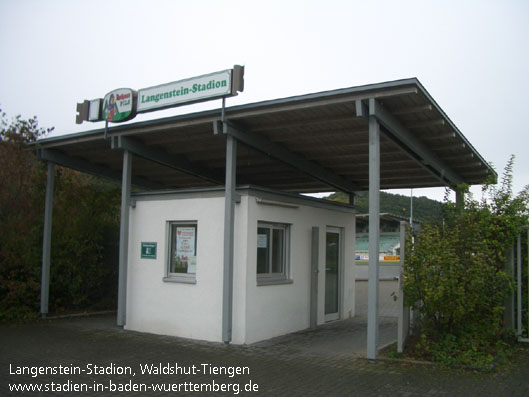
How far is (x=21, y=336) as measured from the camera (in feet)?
32.3

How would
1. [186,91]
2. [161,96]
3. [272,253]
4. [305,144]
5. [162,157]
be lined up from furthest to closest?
[162,157], [305,144], [272,253], [161,96], [186,91]

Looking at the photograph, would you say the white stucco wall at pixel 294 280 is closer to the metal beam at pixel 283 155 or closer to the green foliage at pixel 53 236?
the metal beam at pixel 283 155

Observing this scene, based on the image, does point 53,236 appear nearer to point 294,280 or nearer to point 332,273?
point 294,280

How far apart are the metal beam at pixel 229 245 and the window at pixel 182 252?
106 cm

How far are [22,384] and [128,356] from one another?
6.42ft

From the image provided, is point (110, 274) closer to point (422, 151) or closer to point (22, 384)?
point (22, 384)

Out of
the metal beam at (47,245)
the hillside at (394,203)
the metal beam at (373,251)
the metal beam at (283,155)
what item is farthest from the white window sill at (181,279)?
the hillside at (394,203)

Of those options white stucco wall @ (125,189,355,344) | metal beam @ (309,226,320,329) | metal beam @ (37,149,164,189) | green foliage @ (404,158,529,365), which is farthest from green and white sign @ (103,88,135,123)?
green foliage @ (404,158,529,365)

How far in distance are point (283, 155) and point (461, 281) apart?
4691 mm

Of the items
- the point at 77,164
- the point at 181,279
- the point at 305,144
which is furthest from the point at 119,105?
the point at 305,144

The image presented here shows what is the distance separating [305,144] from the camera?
10664 mm

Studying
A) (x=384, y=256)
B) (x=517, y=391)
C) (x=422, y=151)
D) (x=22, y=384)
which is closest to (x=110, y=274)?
(x=22, y=384)

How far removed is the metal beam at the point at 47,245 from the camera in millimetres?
12281

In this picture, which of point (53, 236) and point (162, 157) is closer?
point (162, 157)
